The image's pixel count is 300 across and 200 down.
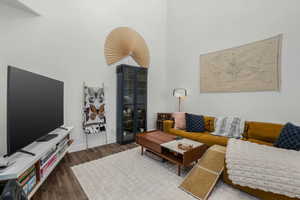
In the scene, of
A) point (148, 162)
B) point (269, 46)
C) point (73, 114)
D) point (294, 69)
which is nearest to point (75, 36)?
point (73, 114)

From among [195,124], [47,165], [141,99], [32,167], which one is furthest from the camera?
[141,99]

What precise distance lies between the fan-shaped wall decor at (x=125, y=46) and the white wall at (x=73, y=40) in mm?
135

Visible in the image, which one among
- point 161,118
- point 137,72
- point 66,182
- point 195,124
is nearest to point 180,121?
point 195,124

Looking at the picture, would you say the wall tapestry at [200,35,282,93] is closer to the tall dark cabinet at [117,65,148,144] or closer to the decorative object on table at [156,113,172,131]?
the decorative object on table at [156,113,172,131]

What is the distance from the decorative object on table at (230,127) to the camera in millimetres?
2578

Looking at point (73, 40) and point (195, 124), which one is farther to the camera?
point (195, 124)

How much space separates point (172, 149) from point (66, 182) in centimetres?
154

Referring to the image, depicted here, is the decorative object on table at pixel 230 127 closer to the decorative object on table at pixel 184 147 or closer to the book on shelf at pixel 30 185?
the decorative object on table at pixel 184 147

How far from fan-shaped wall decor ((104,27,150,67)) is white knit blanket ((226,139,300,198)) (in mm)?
2928

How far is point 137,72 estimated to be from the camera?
11.0ft

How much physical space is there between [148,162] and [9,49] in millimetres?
2889

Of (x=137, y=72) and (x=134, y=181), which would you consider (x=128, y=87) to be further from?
(x=134, y=181)

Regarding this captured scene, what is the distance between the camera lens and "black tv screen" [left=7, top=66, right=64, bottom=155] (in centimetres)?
121

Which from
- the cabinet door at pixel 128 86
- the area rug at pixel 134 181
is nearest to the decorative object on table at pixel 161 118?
the cabinet door at pixel 128 86
